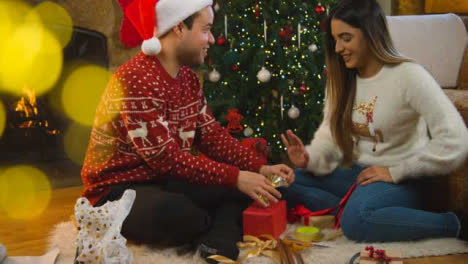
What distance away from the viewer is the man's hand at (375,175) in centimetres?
163

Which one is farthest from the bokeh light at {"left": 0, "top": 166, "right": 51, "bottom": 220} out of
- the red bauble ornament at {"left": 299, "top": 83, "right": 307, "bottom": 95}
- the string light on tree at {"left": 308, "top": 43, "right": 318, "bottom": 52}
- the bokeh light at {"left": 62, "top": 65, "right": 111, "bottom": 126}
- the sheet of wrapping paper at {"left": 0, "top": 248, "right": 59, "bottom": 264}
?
the string light on tree at {"left": 308, "top": 43, "right": 318, "bottom": 52}

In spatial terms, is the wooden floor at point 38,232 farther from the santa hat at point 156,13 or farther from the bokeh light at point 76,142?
the santa hat at point 156,13

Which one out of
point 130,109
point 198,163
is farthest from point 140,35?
point 198,163

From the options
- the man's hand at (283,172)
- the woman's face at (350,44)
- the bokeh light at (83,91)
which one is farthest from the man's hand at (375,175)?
the bokeh light at (83,91)

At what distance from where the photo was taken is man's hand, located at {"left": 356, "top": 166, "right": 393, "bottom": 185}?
64.3 inches

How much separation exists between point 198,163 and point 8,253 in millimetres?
731

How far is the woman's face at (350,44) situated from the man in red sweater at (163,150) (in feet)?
1.38

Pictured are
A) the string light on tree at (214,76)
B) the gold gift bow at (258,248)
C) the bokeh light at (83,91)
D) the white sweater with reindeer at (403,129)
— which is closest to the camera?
the gold gift bow at (258,248)

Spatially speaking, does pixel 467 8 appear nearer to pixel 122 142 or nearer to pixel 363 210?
pixel 363 210

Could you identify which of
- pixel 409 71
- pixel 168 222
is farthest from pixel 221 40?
pixel 168 222

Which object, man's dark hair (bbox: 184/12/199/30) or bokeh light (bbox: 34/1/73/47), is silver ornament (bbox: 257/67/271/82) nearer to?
man's dark hair (bbox: 184/12/199/30)

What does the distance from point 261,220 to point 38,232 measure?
0.89 metres

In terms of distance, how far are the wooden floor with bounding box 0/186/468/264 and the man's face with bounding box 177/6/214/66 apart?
80 cm

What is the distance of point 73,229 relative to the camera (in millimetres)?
1873
